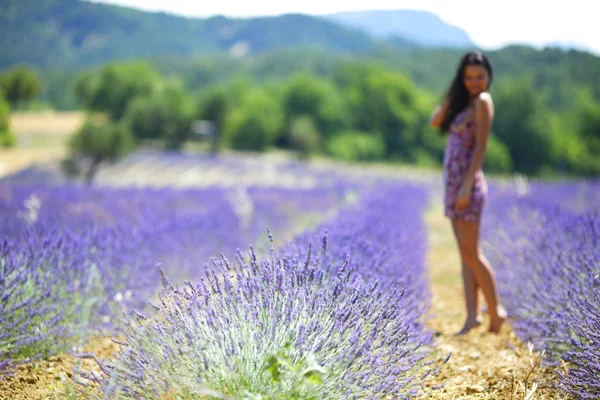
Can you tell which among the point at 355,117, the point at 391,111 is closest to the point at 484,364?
the point at 391,111

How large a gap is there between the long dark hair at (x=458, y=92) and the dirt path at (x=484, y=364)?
1311mm

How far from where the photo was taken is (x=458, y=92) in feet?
11.0

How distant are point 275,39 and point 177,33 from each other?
53.8 meters

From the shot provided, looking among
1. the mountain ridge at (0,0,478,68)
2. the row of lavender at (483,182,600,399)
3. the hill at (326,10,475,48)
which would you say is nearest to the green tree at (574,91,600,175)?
the mountain ridge at (0,0,478,68)

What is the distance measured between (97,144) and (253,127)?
30272 millimetres

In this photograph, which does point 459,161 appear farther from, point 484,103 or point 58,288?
point 58,288

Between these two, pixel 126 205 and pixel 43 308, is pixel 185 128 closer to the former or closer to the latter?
pixel 126 205

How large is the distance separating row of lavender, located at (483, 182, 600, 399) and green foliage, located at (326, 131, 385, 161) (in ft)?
134

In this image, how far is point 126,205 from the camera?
6.69m

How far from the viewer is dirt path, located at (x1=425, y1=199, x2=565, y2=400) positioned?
219 centimetres

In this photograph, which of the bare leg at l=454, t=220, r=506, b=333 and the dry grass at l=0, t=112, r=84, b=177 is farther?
the dry grass at l=0, t=112, r=84, b=177

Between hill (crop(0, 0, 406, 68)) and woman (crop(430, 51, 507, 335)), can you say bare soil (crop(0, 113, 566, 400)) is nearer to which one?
woman (crop(430, 51, 507, 335))

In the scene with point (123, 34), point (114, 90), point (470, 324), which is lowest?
point (114, 90)

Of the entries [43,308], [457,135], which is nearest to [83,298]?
[43,308]
